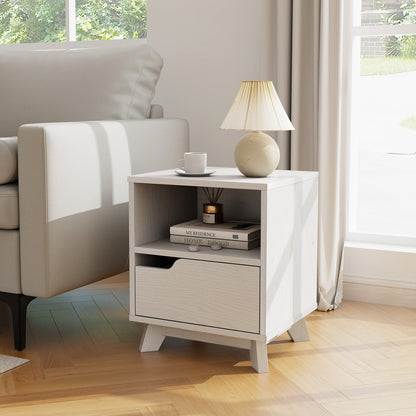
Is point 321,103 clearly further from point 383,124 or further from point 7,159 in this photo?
point 7,159

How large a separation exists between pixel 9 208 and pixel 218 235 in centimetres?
66

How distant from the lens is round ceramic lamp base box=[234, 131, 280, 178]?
2129 millimetres

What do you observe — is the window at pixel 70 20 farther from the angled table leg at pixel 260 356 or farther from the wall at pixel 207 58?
the angled table leg at pixel 260 356

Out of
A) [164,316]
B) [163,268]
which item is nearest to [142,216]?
[163,268]

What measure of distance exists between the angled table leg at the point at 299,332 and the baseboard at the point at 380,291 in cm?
58

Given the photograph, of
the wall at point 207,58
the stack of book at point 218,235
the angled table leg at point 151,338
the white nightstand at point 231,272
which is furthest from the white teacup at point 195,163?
the wall at point 207,58

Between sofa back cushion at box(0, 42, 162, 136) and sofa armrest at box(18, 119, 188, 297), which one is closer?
sofa armrest at box(18, 119, 188, 297)

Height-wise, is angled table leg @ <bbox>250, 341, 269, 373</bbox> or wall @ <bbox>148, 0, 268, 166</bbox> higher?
wall @ <bbox>148, 0, 268, 166</bbox>

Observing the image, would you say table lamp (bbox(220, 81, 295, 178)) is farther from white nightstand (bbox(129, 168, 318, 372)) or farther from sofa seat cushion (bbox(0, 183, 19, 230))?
sofa seat cushion (bbox(0, 183, 19, 230))

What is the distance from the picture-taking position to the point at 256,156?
2.13 metres

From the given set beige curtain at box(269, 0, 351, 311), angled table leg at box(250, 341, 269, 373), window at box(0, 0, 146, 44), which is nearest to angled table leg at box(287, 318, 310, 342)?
angled table leg at box(250, 341, 269, 373)

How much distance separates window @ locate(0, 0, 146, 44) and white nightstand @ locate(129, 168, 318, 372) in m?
1.69

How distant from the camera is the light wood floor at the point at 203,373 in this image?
1826mm

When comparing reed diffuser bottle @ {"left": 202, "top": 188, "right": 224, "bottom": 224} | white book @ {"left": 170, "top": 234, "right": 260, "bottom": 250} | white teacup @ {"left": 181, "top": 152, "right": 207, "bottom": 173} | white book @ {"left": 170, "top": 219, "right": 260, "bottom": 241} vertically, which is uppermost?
white teacup @ {"left": 181, "top": 152, "right": 207, "bottom": 173}
